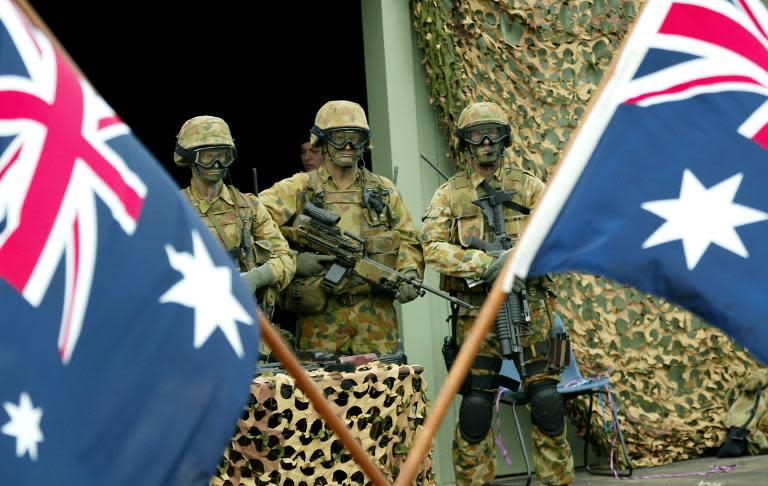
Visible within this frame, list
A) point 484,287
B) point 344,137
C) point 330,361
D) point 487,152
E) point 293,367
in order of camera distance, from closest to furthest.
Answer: point 293,367
point 330,361
point 484,287
point 487,152
point 344,137

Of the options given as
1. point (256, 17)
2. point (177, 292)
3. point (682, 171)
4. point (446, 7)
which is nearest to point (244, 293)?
point (177, 292)

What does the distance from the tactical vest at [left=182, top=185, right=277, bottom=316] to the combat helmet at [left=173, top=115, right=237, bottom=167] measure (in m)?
Answer: 0.25

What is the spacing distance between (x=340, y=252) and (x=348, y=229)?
0.22 m

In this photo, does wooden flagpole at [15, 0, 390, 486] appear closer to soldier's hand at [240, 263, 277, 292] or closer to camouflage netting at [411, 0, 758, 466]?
soldier's hand at [240, 263, 277, 292]

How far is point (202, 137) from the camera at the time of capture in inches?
297

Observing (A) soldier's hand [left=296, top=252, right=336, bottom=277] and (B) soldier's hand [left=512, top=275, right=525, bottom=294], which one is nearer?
(B) soldier's hand [left=512, top=275, right=525, bottom=294]

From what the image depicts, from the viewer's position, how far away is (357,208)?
26.4 ft

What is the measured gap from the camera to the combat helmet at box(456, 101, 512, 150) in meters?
7.86

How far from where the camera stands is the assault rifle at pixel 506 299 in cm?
756

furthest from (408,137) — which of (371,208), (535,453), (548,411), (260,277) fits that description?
(535,453)

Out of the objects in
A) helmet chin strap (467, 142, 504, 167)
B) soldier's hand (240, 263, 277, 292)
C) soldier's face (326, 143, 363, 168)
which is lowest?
soldier's hand (240, 263, 277, 292)

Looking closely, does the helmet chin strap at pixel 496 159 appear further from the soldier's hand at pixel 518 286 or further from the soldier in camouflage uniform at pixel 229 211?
the soldier in camouflage uniform at pixel 229 211

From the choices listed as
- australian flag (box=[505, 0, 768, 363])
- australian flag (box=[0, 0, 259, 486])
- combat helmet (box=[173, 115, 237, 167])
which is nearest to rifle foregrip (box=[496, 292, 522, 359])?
combat helmet (box=[173, 115, 237, 167])

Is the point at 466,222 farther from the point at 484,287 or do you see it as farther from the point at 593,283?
the point at 593,283
